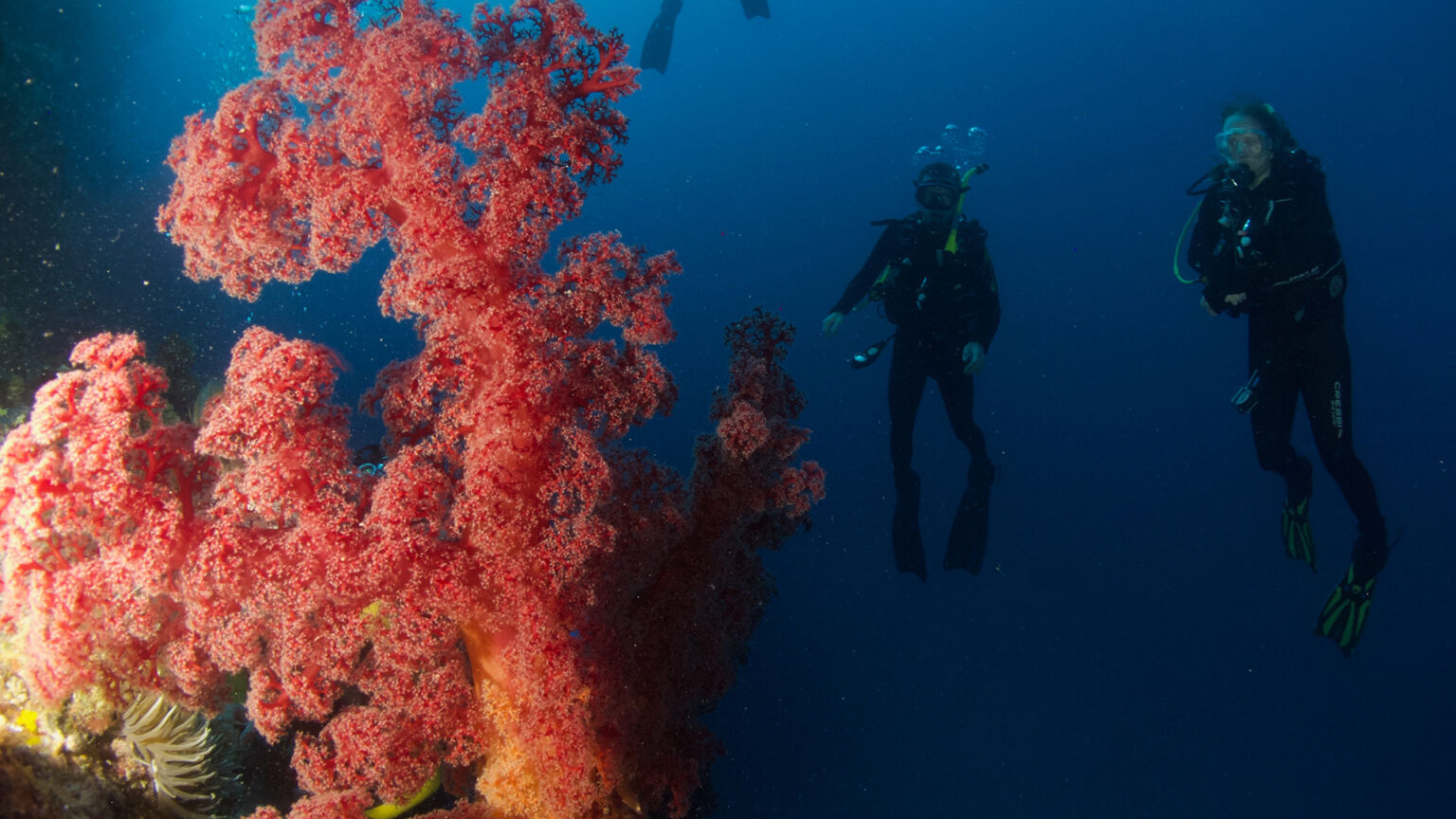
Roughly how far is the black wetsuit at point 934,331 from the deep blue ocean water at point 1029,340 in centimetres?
824

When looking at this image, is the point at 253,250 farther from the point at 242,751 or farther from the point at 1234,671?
the point at 1234,671

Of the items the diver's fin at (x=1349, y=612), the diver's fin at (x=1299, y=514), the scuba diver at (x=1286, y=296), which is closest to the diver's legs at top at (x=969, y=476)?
the scuba diver at (x=1286, y=296)

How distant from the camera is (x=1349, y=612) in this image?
27.7 feet

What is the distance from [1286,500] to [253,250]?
11861 millimetres

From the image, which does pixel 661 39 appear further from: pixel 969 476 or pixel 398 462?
pixel 398 462

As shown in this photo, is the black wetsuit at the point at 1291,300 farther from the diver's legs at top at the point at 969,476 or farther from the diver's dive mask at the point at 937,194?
the diver's legs at top at the point at 969,476

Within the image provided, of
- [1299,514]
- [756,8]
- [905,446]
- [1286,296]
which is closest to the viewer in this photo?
[1286,296]

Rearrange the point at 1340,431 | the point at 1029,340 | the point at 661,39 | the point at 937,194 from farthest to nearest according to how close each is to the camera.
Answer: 1. the point at 1029,340
2. the point at 661,39
3. the point at 937,194
4. the point at 1340,431

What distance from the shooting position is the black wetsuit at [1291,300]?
7.29 metres

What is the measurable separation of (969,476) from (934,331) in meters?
2.65

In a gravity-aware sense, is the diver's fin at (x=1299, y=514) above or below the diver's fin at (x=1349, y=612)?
above

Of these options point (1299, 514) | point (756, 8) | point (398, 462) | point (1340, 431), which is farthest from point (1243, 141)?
point (756, 8)

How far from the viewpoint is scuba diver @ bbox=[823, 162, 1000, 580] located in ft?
30.6

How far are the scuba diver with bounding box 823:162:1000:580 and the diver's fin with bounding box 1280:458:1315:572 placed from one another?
3847mm
